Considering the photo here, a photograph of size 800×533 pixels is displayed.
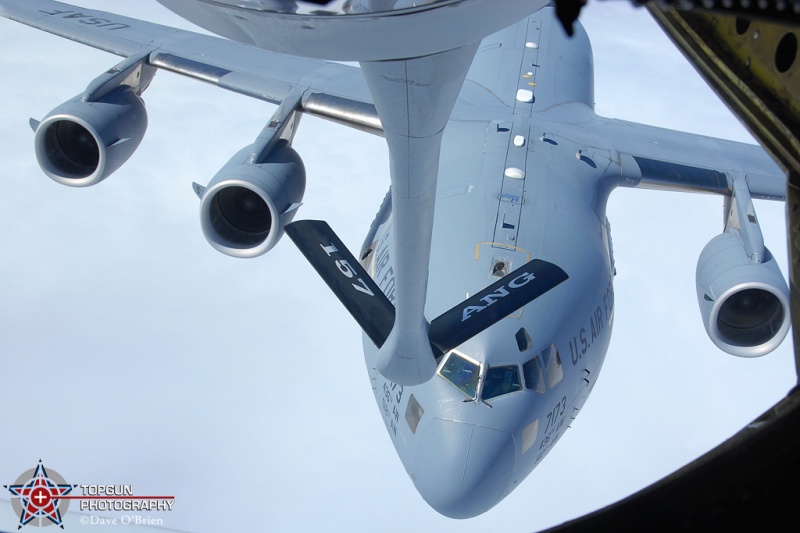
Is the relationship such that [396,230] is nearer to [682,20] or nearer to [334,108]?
[682,20]

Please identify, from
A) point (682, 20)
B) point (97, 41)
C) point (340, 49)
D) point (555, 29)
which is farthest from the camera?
A: point (555, 29)

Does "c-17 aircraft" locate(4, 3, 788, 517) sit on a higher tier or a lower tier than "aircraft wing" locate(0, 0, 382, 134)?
lower

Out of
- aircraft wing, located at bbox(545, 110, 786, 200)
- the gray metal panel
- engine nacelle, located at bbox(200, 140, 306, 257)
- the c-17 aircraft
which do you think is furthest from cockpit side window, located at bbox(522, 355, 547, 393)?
the gray metal panel

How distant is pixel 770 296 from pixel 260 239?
334 inches

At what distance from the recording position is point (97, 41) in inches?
676

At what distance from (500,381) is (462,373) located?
47cm

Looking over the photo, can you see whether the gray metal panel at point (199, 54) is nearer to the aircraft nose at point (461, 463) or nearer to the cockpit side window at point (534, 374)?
the cockpit side window at point (534, 374)

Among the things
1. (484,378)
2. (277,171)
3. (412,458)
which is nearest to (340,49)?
(484,378)

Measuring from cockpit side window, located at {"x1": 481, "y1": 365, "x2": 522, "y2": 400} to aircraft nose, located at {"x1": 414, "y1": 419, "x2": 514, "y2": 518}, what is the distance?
446 millimetres

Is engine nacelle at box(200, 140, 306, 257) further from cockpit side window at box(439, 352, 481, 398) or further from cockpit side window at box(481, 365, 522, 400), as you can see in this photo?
cockpit side window at box(481, 365, 522, 400)

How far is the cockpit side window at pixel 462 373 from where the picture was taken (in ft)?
33.2

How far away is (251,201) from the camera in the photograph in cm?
1480

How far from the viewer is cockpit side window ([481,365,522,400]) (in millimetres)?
10133

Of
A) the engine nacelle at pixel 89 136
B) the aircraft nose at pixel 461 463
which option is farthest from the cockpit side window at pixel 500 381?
the engine nacelle at pixel 89 136
